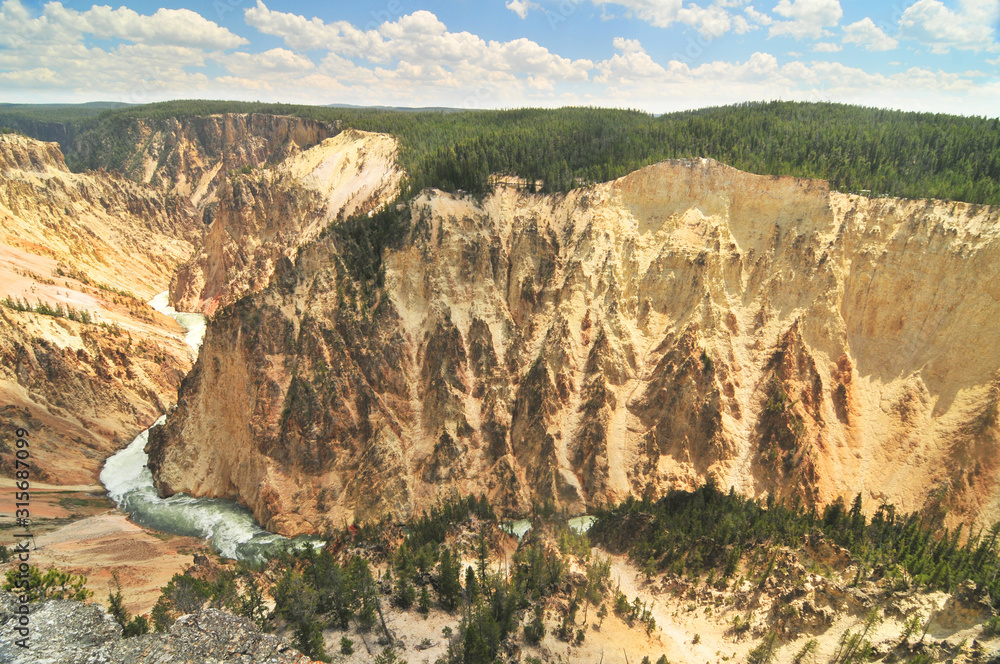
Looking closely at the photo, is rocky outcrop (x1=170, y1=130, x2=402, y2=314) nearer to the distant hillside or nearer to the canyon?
the distant hillside

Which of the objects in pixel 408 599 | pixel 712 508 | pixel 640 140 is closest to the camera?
pixel 408 599

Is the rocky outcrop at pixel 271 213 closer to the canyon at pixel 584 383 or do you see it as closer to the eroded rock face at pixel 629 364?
the canyon at pixel 584 383

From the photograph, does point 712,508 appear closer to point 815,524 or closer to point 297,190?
point 815,524

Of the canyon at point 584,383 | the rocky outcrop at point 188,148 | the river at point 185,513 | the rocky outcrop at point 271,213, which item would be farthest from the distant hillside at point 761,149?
the rocky outcrop at point 188,148

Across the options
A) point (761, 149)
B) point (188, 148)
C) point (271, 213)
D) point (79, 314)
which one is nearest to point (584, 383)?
point (761, 149)

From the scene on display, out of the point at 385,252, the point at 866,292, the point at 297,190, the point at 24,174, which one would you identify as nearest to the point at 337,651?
the point at 385,252

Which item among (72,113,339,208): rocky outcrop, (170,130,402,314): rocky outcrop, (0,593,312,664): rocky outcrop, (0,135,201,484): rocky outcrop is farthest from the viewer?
(72,113,339,208): rocky outcrop

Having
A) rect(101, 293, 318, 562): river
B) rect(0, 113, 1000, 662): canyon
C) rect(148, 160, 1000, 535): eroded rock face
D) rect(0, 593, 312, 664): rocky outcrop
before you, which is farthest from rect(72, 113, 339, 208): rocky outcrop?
rect(0, 593, 312, 664): rocky outcrop
